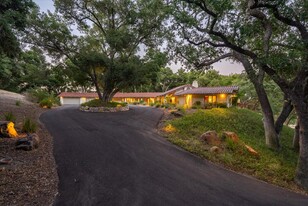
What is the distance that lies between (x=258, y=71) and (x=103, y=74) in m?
16.9

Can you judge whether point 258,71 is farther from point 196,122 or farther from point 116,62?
point 116,62

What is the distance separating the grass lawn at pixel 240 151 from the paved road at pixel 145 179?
743 mm

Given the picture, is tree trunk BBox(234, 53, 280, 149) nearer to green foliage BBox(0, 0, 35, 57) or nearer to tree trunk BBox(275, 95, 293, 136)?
tree trunk BBox(275, 95, 293, 136)

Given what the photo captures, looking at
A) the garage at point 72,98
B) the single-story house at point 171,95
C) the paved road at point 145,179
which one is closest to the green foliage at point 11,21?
the paved road at point 145,179

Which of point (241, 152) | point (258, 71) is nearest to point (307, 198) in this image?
point (241, 152)

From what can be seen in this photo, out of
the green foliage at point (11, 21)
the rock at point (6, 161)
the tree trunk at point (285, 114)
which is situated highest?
the green foliage at point (11, 21)

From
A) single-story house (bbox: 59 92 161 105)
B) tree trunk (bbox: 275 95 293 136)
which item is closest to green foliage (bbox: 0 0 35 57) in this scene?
tree trunk (bbox: 275 95 293 136)

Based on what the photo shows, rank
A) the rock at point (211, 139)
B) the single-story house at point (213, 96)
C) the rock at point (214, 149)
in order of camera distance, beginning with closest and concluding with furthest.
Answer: the rock at point (214, 149) < the rock at point (211, 139) < the single-story house at point (213, 96)

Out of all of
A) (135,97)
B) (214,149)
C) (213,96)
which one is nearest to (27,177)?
(214,149)

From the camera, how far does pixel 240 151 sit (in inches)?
335

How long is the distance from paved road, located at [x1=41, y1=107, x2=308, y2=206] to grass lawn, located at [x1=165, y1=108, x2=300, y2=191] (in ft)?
2.44

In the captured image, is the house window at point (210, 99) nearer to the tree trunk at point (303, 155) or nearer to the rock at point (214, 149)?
the rock at point (214, 149)

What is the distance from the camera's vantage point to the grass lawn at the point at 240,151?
23.5 ft

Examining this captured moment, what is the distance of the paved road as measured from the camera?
443 cm
